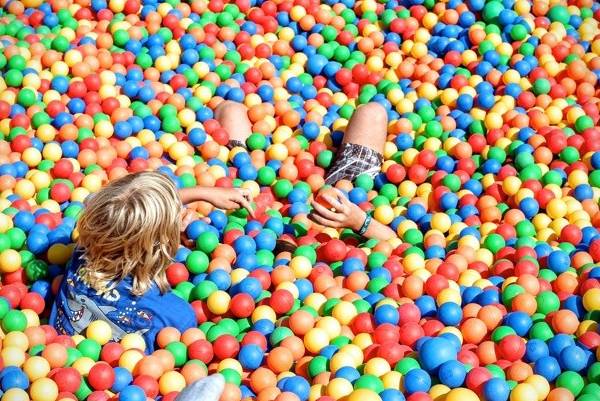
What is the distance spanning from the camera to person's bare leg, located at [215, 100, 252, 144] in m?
3.88

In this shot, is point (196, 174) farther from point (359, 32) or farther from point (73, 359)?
point (359, 32)

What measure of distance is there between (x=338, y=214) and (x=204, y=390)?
119 centimetres

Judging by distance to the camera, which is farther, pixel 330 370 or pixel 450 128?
pixel 450 128

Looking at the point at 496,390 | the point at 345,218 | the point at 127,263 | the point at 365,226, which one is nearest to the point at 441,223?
the point at 365,226

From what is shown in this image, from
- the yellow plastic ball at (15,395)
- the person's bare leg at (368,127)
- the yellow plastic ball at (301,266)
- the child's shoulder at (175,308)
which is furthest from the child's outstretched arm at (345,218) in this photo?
the yellow plastic ball at (15,395)

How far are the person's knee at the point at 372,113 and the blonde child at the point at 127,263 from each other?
53.5 inches

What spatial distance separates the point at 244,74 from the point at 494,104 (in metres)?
1.26

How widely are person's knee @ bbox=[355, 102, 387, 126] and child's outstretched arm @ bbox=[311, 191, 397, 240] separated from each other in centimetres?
64

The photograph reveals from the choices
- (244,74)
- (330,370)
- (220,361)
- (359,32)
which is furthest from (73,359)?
(359,32)

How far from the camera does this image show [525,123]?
380 centimetres

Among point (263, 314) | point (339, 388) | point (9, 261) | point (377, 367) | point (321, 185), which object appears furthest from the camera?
point (321, 185)

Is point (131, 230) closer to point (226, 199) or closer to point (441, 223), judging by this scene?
point (226, 199)

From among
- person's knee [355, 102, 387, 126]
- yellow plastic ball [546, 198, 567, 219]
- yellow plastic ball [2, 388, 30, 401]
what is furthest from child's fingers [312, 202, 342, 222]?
yellow plastic ball [2, 388, 30, 401]

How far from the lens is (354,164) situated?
12.2 feet
